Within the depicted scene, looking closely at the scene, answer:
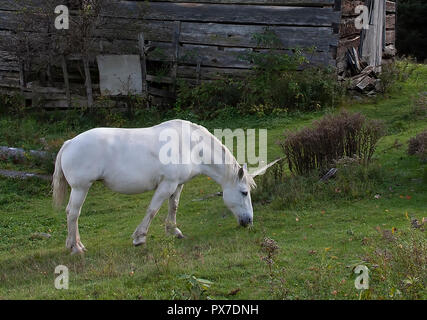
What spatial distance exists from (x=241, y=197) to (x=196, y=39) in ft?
29.4

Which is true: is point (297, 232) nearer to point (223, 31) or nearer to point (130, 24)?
point (223, 31)

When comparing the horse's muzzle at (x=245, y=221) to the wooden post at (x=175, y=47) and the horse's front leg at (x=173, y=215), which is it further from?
the wooden post at (x=175, y=47)

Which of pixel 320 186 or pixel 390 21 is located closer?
pixel 320 186

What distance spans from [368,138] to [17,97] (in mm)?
11223

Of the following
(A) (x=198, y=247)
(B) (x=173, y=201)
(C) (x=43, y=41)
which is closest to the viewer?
(A) (x=198, y=247)

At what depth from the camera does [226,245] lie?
24.2ft

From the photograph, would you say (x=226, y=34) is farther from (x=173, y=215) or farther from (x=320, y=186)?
(x=173, y=215)

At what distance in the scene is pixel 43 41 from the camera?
1571cm

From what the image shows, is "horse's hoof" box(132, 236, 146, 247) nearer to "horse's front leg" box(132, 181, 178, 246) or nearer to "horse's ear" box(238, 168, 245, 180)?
"horse's front leg" box(132, 181, 178, 246)

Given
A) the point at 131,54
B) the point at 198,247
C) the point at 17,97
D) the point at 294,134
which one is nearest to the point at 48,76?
the point at 17,97

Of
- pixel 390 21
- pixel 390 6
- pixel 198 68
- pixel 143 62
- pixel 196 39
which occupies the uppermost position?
pixel 390 6

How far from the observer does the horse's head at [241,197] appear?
26.8ft

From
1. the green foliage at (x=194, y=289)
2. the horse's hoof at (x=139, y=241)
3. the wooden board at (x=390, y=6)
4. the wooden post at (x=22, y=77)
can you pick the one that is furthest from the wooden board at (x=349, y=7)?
the green foliage at (x=194, y=289)

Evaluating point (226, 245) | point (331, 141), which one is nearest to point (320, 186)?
point (331, 141)
